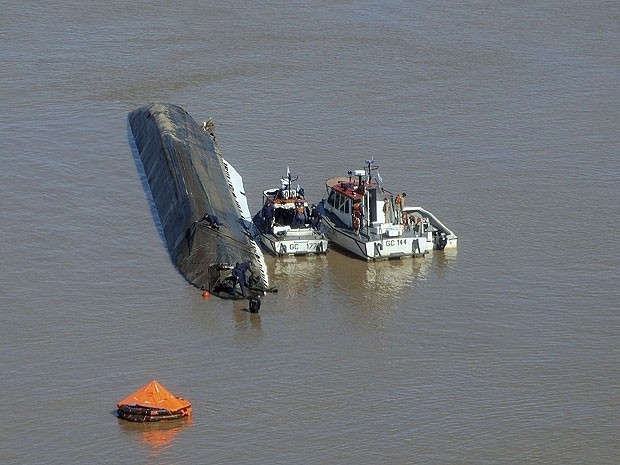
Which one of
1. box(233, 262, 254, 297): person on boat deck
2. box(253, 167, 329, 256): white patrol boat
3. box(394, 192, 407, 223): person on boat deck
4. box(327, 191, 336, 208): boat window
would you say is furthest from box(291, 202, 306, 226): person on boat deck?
box(233, 262, 254, 297): person on boat deck

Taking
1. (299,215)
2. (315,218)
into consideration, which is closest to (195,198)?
(299,215)

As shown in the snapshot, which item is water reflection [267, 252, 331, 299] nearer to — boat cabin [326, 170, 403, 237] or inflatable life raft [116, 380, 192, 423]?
boat cabin [326, 170, 403, 237]

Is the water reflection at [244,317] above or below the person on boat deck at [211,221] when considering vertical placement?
below

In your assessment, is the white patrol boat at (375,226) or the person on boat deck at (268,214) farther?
the person on boat deck at (268,214)

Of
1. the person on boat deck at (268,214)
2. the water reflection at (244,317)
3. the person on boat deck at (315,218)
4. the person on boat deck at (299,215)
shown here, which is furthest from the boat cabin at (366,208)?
the water reflection at (244,317)

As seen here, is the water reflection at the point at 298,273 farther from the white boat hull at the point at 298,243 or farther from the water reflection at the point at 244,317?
the water reflection at the point at 244,317

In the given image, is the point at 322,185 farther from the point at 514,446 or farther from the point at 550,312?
the point at 514,446
